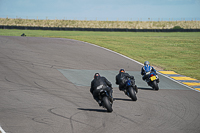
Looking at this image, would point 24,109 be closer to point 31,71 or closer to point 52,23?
point 31,71

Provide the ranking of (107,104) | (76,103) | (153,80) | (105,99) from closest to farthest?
1. (107,104)
2. (105,99)
3. (76,103)
4. (153,80)

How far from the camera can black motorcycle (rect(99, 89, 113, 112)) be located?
409 inches

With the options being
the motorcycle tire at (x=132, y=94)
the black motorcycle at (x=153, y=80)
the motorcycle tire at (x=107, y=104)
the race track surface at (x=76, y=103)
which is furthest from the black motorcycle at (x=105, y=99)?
the black motorcycle at (x=153, y=80)

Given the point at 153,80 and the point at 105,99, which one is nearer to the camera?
the point at 105,99

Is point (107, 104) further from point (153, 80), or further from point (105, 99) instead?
point (153, 80)

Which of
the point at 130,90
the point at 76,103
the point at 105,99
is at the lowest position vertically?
the point at 76,103

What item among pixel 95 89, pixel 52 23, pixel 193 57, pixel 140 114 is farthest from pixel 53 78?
pixel 52 23

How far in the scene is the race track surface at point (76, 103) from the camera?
888 centimetres

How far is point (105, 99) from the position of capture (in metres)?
10.5

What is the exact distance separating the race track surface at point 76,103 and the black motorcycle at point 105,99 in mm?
268

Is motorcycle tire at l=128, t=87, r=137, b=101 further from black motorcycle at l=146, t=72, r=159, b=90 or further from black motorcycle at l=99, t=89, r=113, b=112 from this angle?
black motorcycle at l=146, t=72, r=159, b=90

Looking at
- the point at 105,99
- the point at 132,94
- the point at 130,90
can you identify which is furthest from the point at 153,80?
the point at 105,99

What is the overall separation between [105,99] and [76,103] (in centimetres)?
169

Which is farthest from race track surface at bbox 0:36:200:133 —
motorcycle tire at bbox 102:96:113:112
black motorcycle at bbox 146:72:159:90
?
black motorcycle at bbox 146:72:159:90
